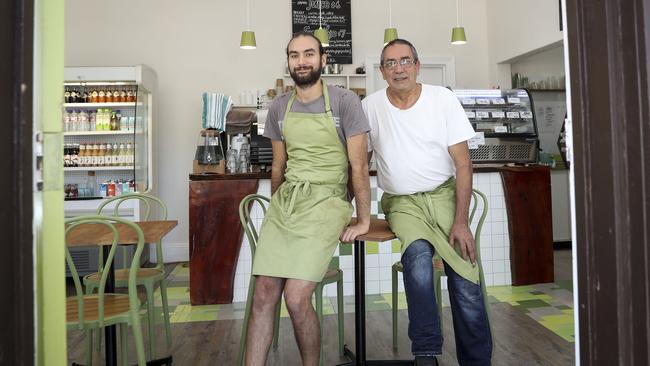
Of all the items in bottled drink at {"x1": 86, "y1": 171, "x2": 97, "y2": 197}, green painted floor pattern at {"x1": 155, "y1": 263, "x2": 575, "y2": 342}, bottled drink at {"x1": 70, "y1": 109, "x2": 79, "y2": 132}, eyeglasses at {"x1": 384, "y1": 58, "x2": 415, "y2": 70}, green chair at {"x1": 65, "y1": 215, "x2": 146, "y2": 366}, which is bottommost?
green painted floor pattern at {"x1": 155, "y1": 263, "x2": 575, "y2": 342}

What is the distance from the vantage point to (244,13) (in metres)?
6.32

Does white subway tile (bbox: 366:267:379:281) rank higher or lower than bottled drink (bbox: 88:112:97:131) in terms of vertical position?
lower

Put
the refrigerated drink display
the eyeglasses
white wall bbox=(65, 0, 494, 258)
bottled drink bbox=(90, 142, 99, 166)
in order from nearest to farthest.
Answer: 1. the eyeglasses
2. the refrigerated drink display
3. bottled drink bbox=(90, 142, 99, 166)
4. white wall bbox=(65, 0, 494, 258)

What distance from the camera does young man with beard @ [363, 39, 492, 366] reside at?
218cm

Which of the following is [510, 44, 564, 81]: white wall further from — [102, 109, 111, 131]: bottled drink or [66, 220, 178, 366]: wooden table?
[66, 220, 178, 366]: wooden table

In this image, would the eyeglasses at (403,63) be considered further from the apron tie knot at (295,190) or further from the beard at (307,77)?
the apron tie knot at (295,190)

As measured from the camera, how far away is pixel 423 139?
7.75 feet

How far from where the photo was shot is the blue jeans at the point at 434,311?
6.76 feet

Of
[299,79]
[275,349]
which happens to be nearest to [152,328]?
[275,349]

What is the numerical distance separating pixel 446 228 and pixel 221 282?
2.15 meters

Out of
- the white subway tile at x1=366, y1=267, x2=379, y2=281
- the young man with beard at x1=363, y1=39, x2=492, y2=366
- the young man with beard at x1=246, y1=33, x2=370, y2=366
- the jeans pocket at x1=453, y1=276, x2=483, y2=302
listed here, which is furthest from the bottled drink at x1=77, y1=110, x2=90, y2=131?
the jeans pocket at x1=453, y1=276, x2=483, y2=302

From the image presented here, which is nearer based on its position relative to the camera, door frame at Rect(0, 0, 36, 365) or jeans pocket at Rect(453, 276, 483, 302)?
door frame at Rect(0, 0, 36, 365)

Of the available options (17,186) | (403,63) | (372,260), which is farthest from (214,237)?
(17,186)

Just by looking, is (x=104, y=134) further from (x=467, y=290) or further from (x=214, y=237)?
(x=467, y=290)
